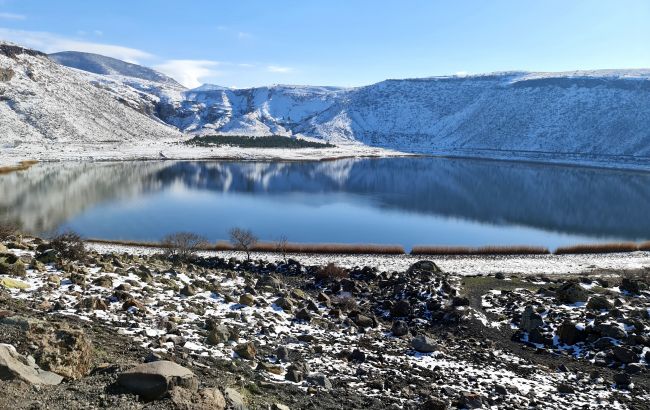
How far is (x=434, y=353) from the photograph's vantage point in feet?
53.3

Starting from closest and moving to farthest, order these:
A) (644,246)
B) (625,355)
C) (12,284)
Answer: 1. (12,284)
2. (625,355)
3. (644,246)

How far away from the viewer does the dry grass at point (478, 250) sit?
3903 centimetres

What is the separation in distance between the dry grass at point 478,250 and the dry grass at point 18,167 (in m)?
63.6

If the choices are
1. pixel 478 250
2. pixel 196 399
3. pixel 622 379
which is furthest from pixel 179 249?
pixel 622 379

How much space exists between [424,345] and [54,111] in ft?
459

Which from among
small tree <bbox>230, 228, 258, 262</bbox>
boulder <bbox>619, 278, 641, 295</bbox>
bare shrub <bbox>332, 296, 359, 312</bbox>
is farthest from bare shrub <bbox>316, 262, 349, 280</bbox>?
boulder <bbox>619, 278, 641, 295</bbox>

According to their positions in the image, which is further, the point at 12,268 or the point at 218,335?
the point at 12,268

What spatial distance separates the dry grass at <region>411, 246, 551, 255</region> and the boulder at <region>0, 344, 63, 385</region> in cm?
3181

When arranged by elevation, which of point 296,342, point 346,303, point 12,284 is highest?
point 12,284

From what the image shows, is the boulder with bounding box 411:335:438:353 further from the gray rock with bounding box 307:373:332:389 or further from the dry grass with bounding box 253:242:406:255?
the dry grass with bounding box 253:242:406:255

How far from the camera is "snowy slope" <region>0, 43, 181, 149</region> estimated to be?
119188 millimetres

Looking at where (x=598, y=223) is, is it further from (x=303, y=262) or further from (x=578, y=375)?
(x=578, y=375)

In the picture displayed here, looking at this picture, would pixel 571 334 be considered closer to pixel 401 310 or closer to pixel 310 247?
pixel 401 310

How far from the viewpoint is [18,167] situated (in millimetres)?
79062
